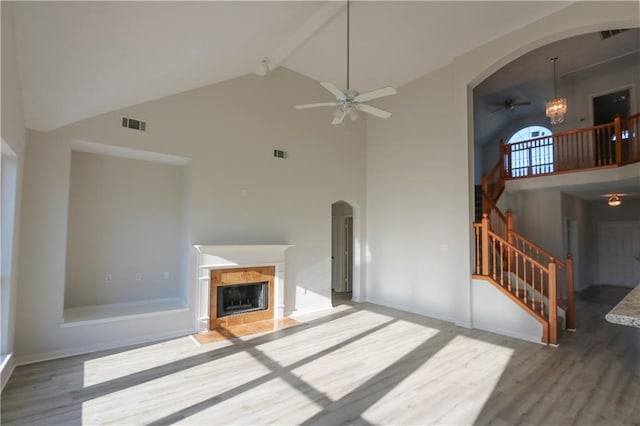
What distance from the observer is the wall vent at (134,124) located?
4.45 meters

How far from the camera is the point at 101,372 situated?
136 inches

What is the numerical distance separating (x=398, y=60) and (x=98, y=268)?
20.4 feet

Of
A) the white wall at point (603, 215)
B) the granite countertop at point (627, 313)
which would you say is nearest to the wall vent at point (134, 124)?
the granite countertop at point (627, 313)

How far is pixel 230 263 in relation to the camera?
5184mm

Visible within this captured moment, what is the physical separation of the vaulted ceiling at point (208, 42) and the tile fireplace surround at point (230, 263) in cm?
247

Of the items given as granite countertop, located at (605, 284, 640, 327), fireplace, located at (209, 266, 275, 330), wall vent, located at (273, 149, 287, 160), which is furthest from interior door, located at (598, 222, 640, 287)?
fireplace, located at (209, 266, 275, 330)

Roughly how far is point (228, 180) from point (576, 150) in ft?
24.6

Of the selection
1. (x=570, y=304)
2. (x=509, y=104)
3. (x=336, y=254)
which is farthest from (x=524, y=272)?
(x=509, y=104)

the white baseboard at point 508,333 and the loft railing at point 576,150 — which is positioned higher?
the loft railing at point 576,150

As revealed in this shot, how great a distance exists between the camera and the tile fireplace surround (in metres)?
4.92

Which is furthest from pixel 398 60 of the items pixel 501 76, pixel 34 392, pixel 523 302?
pixel 34 392

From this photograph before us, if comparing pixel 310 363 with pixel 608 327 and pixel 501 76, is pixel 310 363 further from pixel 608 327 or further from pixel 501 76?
pixel 501 76

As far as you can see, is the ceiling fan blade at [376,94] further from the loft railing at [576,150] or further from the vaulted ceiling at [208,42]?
the loft railing at [576,150]

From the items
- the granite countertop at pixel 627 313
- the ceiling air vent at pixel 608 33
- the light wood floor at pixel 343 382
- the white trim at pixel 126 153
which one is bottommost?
the light wood floor at pixel 343 382
